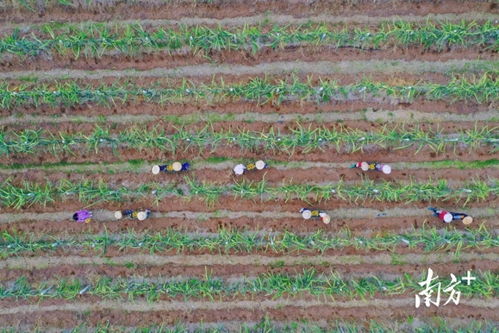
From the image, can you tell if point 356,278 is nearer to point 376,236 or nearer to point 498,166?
point 376,236

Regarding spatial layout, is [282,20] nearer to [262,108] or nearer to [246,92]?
[246,92]

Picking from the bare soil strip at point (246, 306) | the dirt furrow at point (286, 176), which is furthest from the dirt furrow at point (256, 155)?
the bare soil strip at point (246, 306)

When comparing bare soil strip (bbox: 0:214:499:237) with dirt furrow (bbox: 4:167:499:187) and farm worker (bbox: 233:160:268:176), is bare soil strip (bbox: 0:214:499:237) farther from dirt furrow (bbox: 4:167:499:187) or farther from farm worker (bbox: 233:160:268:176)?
farm worker (bbox: 233:160:268:176)

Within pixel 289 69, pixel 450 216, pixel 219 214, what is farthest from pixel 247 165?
pixel 450 216

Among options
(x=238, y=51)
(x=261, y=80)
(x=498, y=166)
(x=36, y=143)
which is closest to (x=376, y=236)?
(x=498, y=166)

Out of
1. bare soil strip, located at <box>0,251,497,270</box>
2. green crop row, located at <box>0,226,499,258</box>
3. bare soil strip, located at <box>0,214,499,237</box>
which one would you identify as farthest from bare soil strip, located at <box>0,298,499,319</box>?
bare soil strip, located at <box>0,214,499,237</box>
